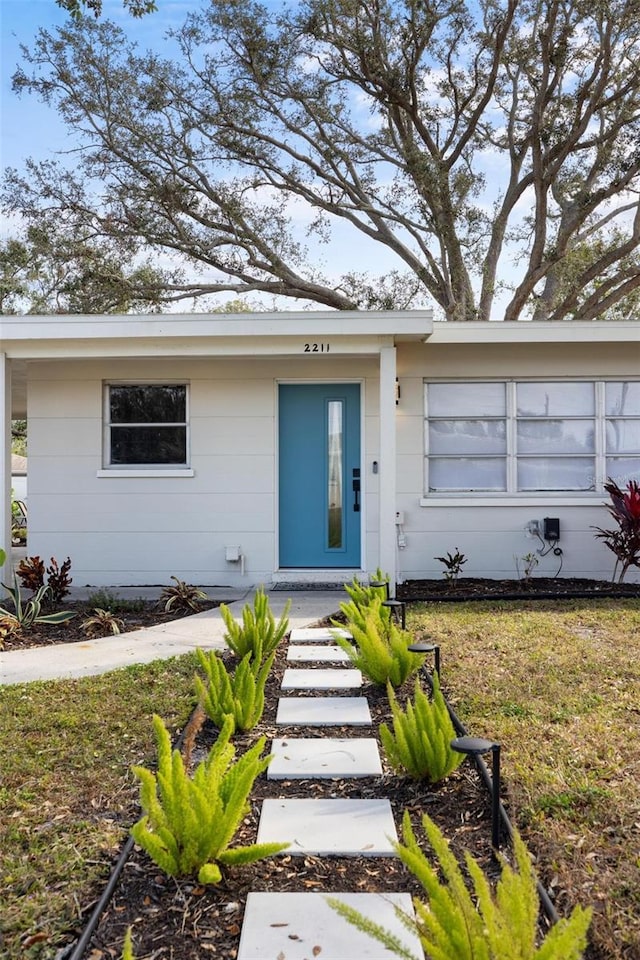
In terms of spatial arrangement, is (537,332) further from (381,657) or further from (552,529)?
(381,657)

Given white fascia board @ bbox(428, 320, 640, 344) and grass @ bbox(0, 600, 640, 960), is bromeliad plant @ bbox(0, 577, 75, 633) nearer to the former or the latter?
grass @ bbox(0, 600, 640, 960)

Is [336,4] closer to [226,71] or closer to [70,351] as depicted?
[226,71]

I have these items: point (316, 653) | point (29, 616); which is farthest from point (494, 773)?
point (29, 616)

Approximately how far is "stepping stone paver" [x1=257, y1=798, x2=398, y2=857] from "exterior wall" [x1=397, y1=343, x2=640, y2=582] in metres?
5.51

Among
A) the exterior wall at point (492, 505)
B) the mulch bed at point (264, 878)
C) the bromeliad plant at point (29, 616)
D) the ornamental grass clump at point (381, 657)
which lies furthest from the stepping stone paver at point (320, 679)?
the exterior wall at point (492, 505)

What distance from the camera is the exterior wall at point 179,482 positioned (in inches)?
328

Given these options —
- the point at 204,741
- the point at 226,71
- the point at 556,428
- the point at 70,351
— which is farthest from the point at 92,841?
the point at 226,71

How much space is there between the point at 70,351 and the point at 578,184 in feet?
40.5

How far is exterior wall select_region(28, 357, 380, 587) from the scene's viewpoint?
8.33 m

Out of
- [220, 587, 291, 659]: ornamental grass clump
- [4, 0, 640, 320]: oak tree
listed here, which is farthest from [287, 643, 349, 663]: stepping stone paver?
[4, 0, 640, 320]: oak tree

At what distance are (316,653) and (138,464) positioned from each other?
4022mm

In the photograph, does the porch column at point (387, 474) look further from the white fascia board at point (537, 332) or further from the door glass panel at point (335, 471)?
the door glass panel at point (335, 471)

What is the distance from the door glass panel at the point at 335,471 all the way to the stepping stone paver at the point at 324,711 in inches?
165

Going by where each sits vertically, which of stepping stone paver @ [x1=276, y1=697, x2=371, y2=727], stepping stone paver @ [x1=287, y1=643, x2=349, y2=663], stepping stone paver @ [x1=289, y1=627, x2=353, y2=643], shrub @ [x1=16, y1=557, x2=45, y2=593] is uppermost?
shrub @ [x1=16, y1=557, x2=45, y2=593]
